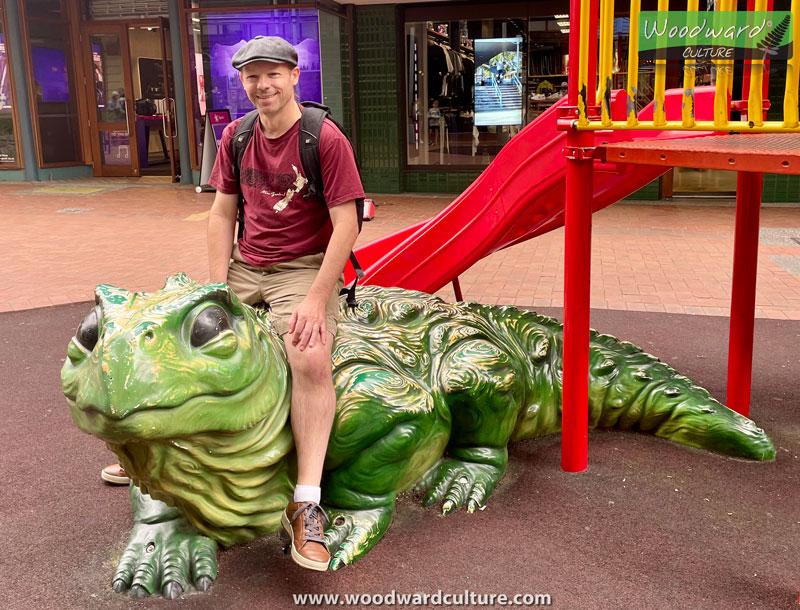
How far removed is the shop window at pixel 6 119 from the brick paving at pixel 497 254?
2573 millimetres

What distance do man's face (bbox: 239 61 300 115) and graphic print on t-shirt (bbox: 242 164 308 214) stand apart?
0.23 meters

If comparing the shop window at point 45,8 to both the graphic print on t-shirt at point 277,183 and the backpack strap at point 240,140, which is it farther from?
the graphic print on t-shirt at point 277,183

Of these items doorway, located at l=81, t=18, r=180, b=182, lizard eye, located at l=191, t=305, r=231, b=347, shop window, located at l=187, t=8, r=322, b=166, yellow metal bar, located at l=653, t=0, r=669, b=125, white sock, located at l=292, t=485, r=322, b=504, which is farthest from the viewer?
doorway, located at l=81, t=18, r=180, b=182

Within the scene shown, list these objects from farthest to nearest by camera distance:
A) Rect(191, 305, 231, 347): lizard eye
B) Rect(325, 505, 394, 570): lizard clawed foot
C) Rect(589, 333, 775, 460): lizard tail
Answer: Rect(589, 333, 775, 460): lizard tail
Rect(325, 505, 394, 570): lizard clawed foot
Rect(191, 305, 231, 347): lizard eye

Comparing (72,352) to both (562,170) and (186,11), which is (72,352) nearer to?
(562,170)

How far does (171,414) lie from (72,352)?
1.19ft

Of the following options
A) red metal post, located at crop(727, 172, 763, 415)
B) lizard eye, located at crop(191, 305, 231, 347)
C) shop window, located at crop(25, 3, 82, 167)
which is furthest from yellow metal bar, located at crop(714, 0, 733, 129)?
shop window, located at crop(25, 3, 82, 167)

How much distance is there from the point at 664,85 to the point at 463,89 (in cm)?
1058

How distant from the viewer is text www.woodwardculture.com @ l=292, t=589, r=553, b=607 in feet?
8.69

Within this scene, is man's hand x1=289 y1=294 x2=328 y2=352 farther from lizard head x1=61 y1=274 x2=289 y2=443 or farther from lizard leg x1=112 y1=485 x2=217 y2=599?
lizard leg x1=112 y1=485 x2=217 y2=599

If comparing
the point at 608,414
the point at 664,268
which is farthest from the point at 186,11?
the point at 608,414

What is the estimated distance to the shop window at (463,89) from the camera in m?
12.8

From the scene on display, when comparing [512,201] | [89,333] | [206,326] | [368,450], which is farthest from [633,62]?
[89,333]

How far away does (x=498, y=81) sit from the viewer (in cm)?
1309
